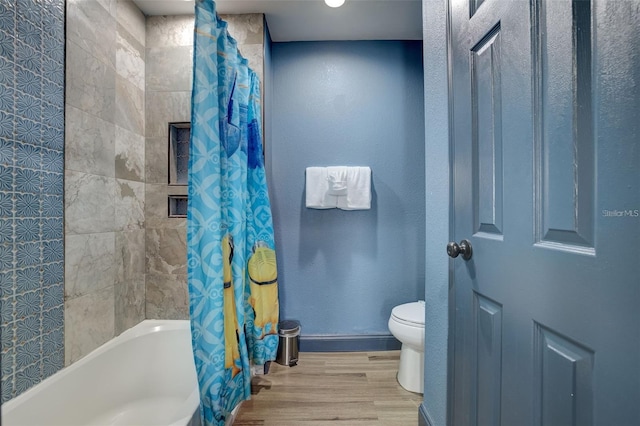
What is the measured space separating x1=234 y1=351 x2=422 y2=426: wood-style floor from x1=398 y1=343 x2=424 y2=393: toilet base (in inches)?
1.4

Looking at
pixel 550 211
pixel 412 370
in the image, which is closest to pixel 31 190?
pixel 550 211

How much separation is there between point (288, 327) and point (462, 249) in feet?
4.68

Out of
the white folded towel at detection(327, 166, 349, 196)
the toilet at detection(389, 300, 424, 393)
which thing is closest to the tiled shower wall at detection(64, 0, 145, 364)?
the white folded towel at detection(327, 166, 349, 196)

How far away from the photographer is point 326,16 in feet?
6.56

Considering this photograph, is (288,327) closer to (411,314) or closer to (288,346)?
(288,346)

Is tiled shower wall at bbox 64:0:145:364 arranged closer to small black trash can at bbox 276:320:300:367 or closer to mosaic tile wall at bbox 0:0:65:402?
mosaic tile wall at bbox 0:0:65:402

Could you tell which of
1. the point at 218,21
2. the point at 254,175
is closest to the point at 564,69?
the point at 218,21

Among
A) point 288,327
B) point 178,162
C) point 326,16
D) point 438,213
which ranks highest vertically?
point 326,16

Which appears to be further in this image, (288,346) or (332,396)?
(288,346)

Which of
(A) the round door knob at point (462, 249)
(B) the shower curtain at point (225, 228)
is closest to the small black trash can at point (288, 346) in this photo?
(B) the shower curtain at point (225, 228)

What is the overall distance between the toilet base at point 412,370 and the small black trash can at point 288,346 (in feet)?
2.32

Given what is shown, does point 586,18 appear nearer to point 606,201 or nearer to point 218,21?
point 606,201

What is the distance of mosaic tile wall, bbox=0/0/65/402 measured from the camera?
3.62ft

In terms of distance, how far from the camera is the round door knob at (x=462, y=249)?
3.48 ft
